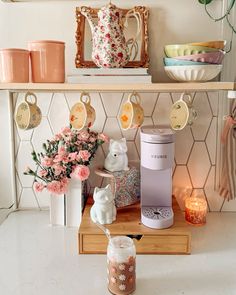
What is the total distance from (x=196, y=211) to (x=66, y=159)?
0.50 meters

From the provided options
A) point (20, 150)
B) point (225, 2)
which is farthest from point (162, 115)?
point (20, 150)

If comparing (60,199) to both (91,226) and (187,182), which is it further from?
(187,182)

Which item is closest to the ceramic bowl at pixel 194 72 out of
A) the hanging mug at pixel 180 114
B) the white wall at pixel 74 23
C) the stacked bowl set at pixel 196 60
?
the stacked bowl set at pixel 196 60

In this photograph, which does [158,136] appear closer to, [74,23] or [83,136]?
[83,136]

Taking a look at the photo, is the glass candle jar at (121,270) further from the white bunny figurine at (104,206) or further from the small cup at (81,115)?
the small cup at (81,115)

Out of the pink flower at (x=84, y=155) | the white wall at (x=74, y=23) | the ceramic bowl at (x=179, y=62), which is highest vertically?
the white wall at (x=74, y=23)

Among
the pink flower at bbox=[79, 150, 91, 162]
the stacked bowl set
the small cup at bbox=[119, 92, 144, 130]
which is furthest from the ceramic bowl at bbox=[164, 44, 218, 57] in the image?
the pink flower at bbox=[79, 150, 91, 162]

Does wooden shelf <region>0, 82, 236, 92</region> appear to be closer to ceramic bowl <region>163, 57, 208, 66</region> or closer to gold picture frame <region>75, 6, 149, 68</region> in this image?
ceramic bowl <region>163, 57, 208, 66</region>

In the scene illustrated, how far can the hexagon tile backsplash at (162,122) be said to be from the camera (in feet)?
4.31

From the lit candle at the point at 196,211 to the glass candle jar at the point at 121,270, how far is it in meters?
0.42

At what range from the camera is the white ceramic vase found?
4.00ft

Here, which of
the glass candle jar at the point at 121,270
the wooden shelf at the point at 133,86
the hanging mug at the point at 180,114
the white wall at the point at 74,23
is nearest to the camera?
the glass candle jar at the point at 121,270

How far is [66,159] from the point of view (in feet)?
3.84

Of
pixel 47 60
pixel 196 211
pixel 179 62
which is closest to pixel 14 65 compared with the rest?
pixel 47 60
